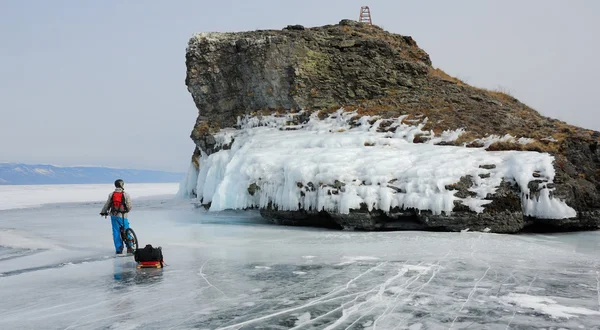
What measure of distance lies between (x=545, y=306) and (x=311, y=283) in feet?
10.7

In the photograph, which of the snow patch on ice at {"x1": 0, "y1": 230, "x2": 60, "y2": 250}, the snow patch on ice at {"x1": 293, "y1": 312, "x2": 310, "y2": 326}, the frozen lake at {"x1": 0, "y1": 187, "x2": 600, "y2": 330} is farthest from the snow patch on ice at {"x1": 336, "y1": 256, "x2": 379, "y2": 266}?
the snow patch on ice at {"x1": 0, "y1": 230, "x2": 60, "y2": 250}

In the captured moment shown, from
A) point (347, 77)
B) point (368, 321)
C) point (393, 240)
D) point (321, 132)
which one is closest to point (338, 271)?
point (368, 321)

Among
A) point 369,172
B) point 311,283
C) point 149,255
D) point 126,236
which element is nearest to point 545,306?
point 311,283

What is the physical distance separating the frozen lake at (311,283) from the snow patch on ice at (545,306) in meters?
0.02

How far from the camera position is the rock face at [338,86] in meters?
18.3

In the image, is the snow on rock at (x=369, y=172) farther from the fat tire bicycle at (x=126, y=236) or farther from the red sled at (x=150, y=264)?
the red sled at (x=150, y=264)

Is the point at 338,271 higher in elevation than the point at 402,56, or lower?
lower

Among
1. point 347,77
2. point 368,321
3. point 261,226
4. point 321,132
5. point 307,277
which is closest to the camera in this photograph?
point 368,321

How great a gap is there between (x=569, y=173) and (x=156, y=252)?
1255cm

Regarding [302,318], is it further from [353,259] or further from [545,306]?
[353,259]

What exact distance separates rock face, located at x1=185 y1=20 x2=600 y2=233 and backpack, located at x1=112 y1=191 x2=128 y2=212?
6233 mm

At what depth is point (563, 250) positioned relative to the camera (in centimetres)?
1079

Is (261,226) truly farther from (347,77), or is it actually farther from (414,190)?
(347,77)

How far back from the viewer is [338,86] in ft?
72.5
